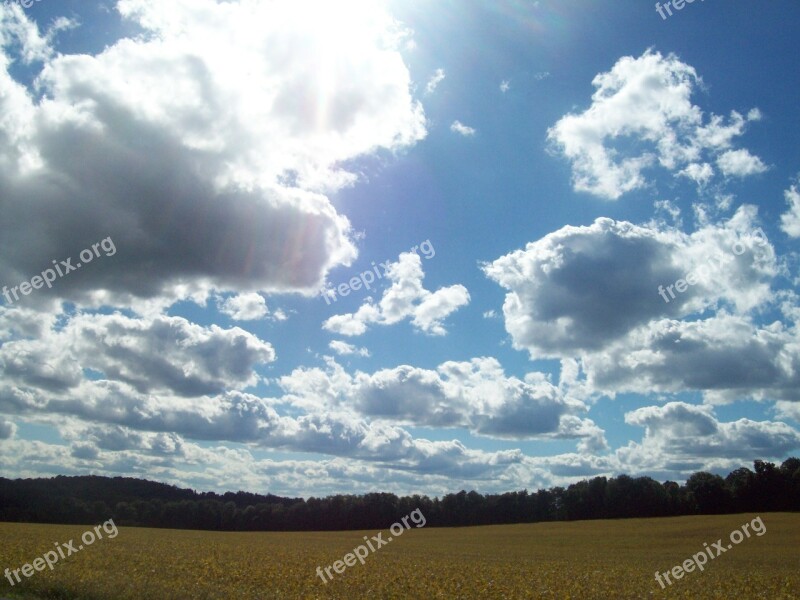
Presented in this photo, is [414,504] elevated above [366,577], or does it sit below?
below

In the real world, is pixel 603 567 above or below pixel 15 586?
below

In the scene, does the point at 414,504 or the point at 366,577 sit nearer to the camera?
the point at 366,577

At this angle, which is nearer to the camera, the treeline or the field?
the field

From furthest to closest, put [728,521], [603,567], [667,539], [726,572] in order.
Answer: [728,521] < [667,539] < [603,567] < [726,572]

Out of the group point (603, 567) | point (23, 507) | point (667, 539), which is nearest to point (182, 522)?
point (23, 507)

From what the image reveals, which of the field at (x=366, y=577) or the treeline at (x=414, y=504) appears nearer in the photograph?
the field at (x=366, y=577)

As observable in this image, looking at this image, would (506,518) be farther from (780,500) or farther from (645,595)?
→ (645,595)

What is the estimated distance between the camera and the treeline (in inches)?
4087

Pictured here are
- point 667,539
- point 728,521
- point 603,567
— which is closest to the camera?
point 603,567

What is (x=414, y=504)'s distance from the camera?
411 ft

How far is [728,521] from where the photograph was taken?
7775 cm

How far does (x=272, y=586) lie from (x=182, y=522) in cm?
10052

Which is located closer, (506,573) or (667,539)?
(506,573)

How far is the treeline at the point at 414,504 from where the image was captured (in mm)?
103812
